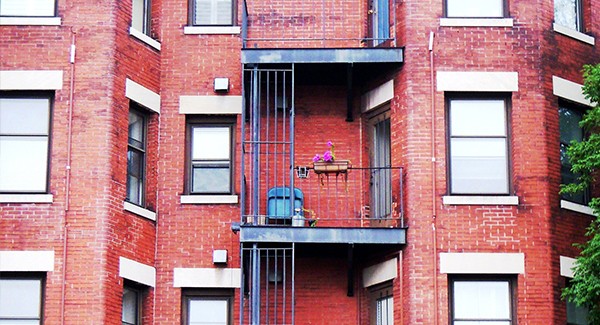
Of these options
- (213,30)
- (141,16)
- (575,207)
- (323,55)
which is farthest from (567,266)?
(141,16)

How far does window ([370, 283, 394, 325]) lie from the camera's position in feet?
72.5

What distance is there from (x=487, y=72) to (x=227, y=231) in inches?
201

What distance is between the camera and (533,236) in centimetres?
2152

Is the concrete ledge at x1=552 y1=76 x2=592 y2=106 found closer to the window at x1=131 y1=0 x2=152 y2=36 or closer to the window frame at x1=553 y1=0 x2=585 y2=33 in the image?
the window frame at x1=553 y1=0 x2=585 y2=33

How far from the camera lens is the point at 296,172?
2319cm

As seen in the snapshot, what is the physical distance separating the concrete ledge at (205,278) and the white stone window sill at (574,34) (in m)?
6.82

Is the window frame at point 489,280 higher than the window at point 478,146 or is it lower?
lower

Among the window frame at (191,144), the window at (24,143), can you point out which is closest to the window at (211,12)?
the window frame at (191,144)

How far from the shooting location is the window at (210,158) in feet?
76.1

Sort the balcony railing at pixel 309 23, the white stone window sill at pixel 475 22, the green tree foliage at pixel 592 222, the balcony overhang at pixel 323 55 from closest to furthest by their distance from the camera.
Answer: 1. the green tree foliage at pixel 592 222
2. the balcony overhang at pixel 323 55
3. the white stone window sill at pixel 475 22
4. the balcony railing at pixel 309 23

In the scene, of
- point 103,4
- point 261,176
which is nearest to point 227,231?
point 261,176

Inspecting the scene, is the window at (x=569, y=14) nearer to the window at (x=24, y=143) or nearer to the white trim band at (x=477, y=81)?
the white trim band at (x=477, y=81)

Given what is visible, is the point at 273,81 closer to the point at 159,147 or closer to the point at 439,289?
the point at 159,147

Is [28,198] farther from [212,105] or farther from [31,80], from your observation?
[212,105]
